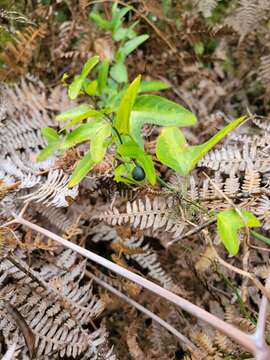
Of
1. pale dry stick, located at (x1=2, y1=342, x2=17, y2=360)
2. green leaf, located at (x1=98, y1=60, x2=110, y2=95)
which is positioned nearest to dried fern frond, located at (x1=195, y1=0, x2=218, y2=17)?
green leaf, located at (x1=98, y1=60, x2=110, y2=95)

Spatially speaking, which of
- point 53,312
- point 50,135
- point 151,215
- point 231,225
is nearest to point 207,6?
point 50,135

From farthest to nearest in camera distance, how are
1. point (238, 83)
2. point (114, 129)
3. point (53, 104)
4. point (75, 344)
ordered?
point (238, 83) → point (53, 104) → point (75, 344) → point (114, 129)

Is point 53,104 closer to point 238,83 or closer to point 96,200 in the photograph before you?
point 96,200

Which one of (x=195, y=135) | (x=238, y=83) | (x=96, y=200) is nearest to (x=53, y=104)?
(x=96, y=200)

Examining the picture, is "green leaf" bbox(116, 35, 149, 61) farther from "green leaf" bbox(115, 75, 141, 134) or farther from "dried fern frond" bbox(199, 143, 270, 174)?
"green leaf" bbox(115, 75, 141, 134)

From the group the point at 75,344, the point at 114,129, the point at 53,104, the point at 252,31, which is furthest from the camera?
the point at 252,31
